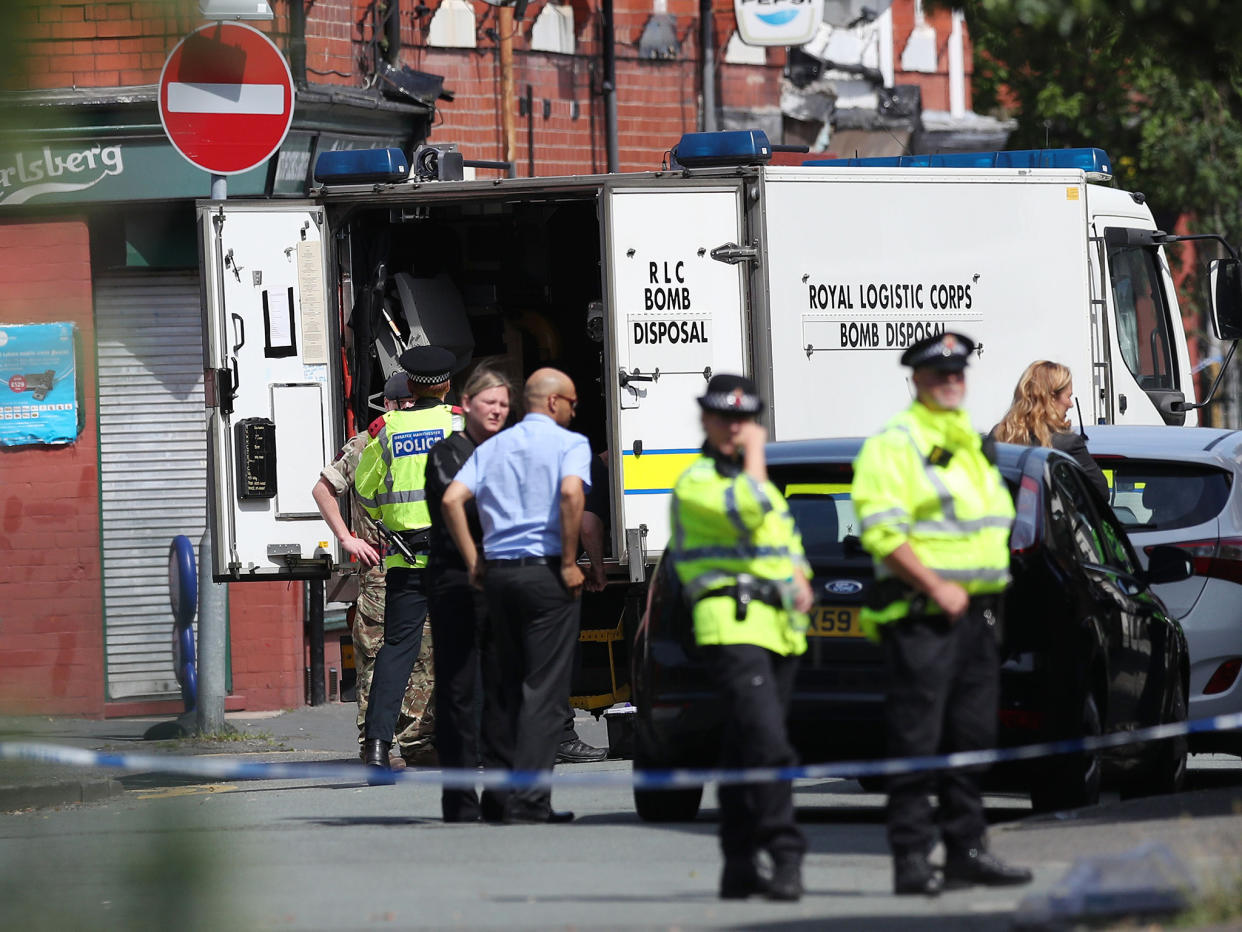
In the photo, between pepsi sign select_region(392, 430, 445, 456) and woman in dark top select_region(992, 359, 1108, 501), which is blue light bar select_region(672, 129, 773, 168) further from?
pepsi sign select_region(392, 430, 445, 456)

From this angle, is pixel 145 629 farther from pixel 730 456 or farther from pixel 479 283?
pixel 730 456

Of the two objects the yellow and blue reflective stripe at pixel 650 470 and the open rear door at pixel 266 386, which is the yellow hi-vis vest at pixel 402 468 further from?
the yellow and blue reflective stripe at pixel 650 470

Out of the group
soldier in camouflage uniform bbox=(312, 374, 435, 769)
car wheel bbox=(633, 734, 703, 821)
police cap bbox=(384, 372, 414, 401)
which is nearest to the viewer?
car wheel bbox=(633, 734, 703, 821)

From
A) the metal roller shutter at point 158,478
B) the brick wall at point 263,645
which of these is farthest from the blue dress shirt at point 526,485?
the brick wall at point 263,645

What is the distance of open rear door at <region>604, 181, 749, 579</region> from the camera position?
33.8 ft

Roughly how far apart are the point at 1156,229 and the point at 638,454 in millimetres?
4969

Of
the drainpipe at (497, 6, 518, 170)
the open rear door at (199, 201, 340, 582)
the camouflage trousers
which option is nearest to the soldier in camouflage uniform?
the camouflage trousers

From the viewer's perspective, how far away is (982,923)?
530 centimetres

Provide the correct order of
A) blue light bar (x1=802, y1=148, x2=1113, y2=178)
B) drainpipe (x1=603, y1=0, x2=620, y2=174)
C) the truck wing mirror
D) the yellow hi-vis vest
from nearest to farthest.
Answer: the yellow hi-vis vest
blue light bar (x1=802, y1=148, x2=1113, y2=178)
the truck wing mirror
drainpipe (x1=603, y1=0, x2=620, y2=174)

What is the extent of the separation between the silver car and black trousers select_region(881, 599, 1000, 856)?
308 cm

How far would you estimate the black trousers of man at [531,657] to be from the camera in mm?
7723

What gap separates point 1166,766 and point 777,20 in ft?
42.7

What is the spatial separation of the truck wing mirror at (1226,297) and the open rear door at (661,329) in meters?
4.42

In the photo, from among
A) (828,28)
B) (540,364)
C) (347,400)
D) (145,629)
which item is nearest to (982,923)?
(347,400)
